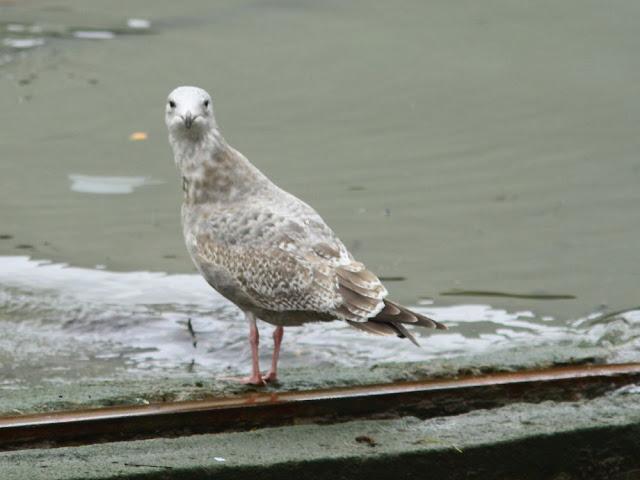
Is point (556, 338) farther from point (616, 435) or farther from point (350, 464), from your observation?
point (350, 464)

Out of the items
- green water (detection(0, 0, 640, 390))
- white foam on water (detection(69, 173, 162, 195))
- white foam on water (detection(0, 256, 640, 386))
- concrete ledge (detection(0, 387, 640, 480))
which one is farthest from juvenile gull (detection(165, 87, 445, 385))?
white foam on water (detection(69, 173, 162, 195))

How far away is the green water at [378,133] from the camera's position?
7.85 m

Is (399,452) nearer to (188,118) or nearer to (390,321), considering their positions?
(390,321)

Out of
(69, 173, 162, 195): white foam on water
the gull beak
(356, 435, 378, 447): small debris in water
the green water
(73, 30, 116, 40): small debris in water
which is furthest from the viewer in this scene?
(73, 30, 116, 40): small debris in water

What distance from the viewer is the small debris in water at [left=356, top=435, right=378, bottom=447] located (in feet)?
14.2

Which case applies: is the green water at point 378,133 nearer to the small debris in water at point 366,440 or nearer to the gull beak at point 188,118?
the gull beak at point 188,118

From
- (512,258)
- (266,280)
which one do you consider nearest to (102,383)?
(266,280)

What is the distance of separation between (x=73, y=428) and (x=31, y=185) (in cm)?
484

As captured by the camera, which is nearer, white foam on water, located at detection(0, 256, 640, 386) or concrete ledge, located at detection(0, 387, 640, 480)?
concrete ledge, located at detection(0, 387, 640, 480)

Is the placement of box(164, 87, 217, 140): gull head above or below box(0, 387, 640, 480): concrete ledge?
above

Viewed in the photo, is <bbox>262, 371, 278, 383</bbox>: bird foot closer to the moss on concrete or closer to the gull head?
the moss on concrete

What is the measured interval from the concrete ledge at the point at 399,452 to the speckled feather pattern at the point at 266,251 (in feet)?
1.78

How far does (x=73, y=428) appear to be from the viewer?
4.36 metres

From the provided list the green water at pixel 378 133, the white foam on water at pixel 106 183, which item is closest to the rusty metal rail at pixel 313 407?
the green water at pixel 378 133
